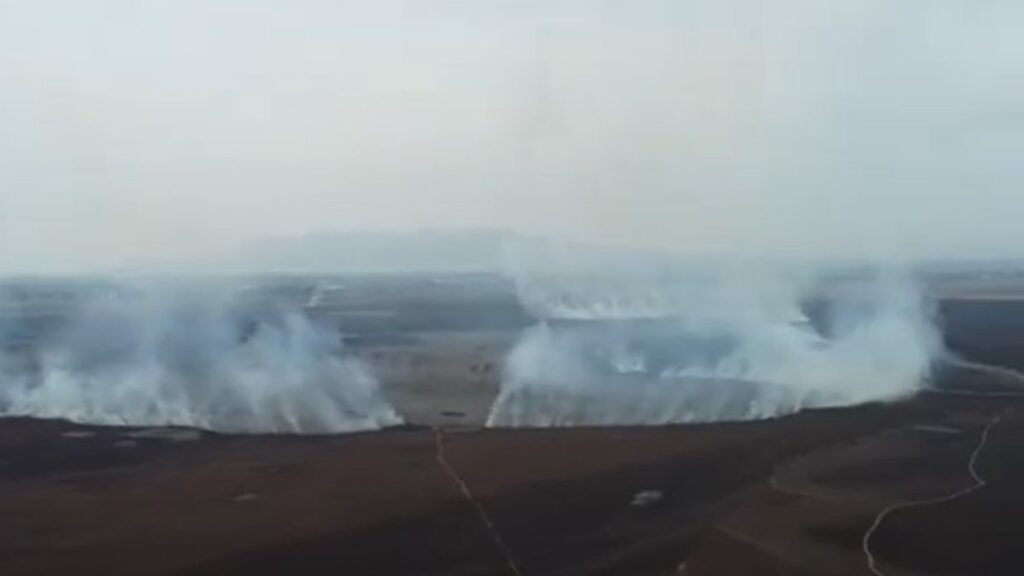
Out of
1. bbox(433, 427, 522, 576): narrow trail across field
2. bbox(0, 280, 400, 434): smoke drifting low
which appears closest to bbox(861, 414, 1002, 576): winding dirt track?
bbox(433, 427, 522, 576): narrow trail across field

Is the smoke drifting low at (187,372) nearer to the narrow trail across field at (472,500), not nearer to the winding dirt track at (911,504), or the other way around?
the narrow trail across field at (472,500)

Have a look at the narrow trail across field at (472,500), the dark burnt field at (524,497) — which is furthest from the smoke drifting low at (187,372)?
the narrow trail across field at (472,500)

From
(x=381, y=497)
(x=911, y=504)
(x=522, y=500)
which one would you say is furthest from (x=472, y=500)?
(x=911, y=504)

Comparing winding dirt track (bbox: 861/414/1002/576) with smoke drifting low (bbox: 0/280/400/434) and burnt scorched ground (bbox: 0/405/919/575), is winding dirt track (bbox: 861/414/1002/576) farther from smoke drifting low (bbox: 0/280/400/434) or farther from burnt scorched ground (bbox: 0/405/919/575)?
smoke drifting low (bbox: 0/280/400/434)

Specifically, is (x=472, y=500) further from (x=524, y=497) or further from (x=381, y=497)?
(x=381, y=497)

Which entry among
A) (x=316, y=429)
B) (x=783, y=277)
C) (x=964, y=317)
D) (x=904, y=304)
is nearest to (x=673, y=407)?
(x=316, y=429)
